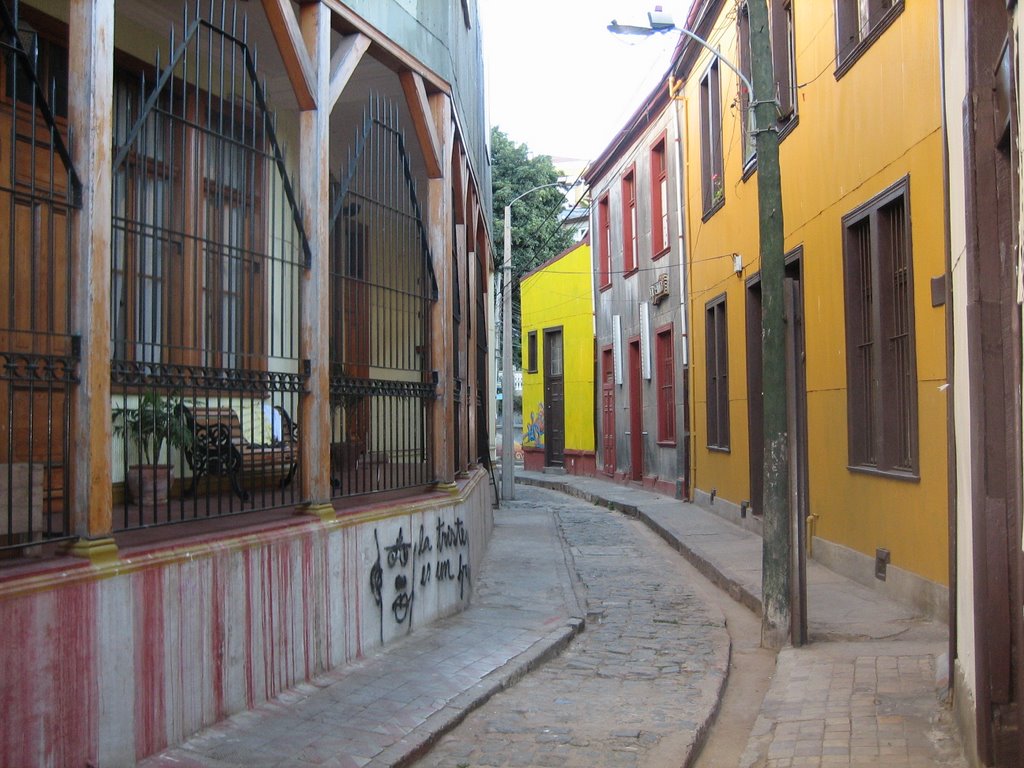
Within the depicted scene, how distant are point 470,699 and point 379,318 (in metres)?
2.97

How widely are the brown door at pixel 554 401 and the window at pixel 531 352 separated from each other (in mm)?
1070

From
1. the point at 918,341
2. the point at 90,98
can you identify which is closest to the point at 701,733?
the point at 918,341

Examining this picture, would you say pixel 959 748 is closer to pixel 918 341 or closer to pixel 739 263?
pixel 918 341

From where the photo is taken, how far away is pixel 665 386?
19516mm

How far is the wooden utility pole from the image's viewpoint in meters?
7.34

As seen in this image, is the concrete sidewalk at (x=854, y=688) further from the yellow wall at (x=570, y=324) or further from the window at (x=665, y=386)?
the yellow wall at (x=570, y=324)

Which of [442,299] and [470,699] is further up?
[442,299]

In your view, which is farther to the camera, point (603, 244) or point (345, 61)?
point (603, 244)

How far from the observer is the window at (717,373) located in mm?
15109

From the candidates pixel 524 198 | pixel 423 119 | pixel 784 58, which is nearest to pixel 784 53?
pixel 784 58

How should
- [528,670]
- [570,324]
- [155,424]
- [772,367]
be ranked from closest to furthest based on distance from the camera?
[155,424], [528,670], [772,367], [570,324]

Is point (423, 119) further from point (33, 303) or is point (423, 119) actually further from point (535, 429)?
point (535, 429)

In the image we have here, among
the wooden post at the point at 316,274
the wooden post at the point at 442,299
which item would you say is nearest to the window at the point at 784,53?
the wooden post at the point at 442,299

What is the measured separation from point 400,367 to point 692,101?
10.5 m
